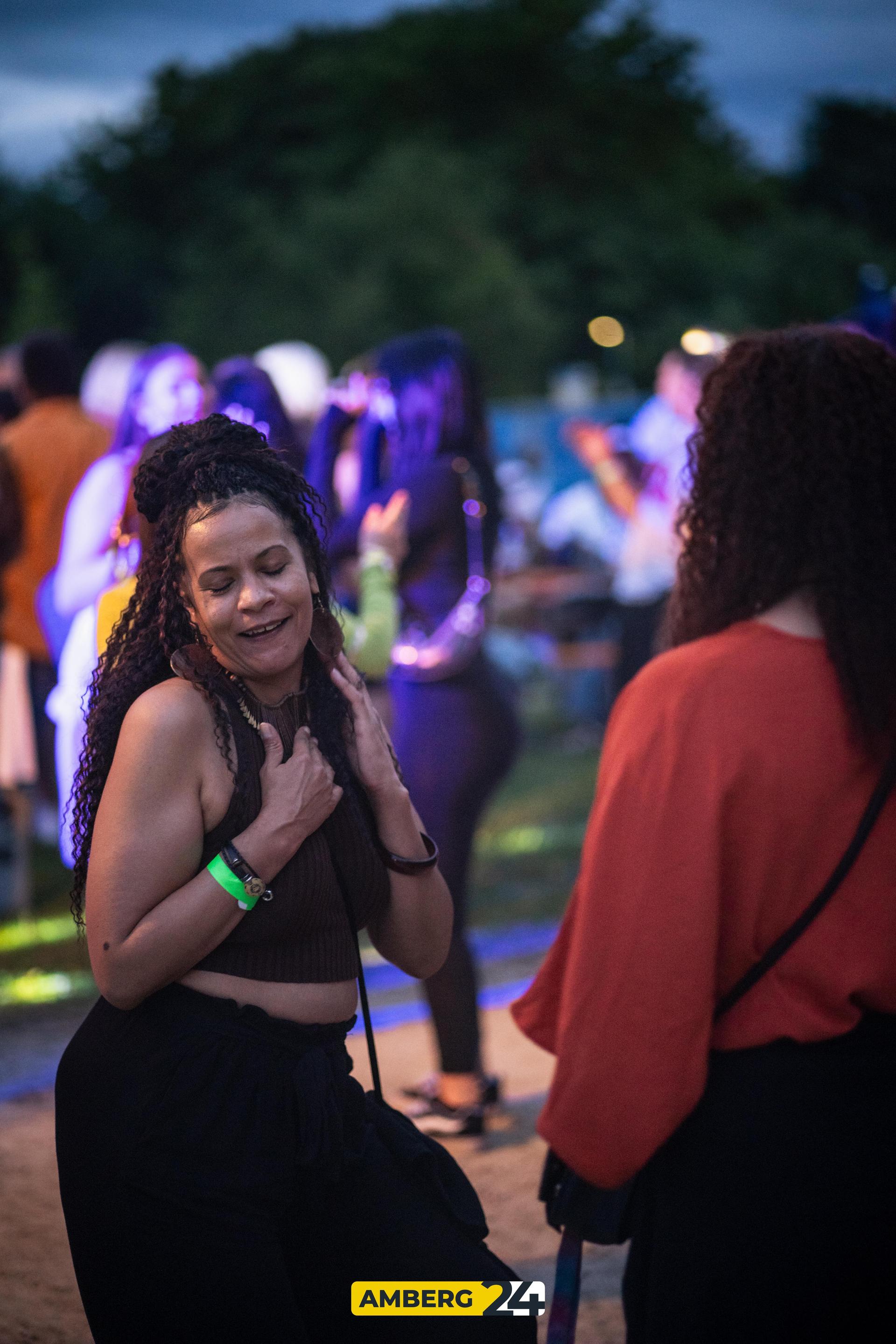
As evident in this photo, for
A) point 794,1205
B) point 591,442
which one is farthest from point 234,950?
point 591,442

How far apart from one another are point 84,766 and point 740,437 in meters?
1.14

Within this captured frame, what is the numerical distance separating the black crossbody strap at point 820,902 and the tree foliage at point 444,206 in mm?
33069

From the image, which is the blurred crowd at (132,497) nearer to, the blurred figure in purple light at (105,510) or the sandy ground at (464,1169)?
the blurred figure in purple light at (105,510)

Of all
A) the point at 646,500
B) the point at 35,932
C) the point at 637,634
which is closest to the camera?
the point at 35,932

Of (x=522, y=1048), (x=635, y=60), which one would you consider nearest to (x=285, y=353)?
(x=522, y=1048)

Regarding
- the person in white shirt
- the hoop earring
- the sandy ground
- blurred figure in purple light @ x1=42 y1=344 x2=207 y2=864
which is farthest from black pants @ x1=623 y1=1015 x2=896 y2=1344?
the person in white shirt

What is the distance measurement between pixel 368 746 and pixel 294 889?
0.94 ft

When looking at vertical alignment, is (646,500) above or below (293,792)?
above

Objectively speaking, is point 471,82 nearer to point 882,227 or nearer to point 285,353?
point 882,227

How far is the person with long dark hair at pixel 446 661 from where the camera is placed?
13.0ft

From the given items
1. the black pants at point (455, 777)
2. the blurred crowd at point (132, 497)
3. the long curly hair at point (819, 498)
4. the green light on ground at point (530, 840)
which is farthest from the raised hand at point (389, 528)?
the green light on ground at point (530, 840)

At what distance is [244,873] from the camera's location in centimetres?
198

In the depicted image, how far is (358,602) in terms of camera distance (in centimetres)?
415

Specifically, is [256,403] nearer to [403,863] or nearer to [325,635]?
[325,635]
